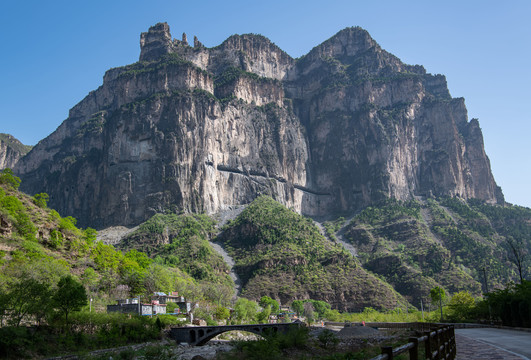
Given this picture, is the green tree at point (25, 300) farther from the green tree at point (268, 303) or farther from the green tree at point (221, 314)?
the green tree at point (268, 303)

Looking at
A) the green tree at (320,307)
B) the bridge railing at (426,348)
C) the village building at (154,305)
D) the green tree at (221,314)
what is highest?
the bridge railing at (426,348)

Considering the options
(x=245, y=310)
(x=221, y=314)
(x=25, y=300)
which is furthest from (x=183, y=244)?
(x=25, y=300)

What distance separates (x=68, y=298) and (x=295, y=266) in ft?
342

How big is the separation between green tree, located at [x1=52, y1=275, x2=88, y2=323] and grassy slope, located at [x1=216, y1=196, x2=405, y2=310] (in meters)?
87.3

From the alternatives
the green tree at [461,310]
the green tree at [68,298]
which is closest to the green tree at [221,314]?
the green tree at [461,310]

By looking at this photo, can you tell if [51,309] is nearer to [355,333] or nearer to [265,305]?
[355,333]

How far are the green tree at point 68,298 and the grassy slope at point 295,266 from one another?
8730 cm

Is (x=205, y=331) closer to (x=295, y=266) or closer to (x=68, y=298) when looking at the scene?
(x=68, y=298)

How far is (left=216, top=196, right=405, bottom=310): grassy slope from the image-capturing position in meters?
148

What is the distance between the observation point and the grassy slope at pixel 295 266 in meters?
148

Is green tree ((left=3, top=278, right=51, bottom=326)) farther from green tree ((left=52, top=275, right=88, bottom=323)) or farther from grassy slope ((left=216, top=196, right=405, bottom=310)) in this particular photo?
grassy slope ((left=216, top=196, right=405, bottom=310))

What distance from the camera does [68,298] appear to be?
61875mm

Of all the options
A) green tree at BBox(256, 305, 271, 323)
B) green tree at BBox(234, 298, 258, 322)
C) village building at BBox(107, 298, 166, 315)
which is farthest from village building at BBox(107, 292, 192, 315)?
green tree at BBox(256, 305, 271, 323)

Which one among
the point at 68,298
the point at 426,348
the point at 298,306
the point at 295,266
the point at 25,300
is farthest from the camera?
the point at 295,266
